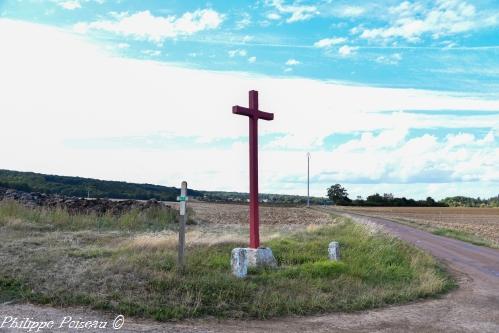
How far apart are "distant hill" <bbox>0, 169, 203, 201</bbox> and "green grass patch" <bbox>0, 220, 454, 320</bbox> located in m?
56.2

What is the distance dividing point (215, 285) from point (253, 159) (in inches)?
149

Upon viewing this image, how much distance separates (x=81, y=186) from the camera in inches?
2881

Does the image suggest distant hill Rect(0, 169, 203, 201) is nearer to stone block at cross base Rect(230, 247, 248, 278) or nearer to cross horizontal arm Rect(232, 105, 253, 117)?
cross horizontal arm Rect(232, 105, 253, 117)

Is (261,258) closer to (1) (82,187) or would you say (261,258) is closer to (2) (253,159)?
(2) (253,159)

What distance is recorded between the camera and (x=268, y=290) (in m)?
8.61

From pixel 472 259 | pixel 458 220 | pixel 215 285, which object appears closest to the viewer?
pixel 215 285

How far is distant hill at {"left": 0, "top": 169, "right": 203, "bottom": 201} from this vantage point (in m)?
67.4

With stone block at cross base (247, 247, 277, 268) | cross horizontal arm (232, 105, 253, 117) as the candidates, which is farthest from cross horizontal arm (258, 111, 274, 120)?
stone block at cross base (247, 247, 277, 268)

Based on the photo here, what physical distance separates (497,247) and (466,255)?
4.60 m

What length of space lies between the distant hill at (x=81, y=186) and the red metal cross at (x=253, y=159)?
55.6 meters

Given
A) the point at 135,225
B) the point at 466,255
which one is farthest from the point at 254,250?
the point at 135,225

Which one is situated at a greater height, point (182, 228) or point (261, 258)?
point (182, 228)

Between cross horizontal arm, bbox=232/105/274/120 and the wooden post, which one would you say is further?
cross horizontal arm, bbox=232/105/274/120

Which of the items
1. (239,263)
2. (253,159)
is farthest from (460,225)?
(239,263)
